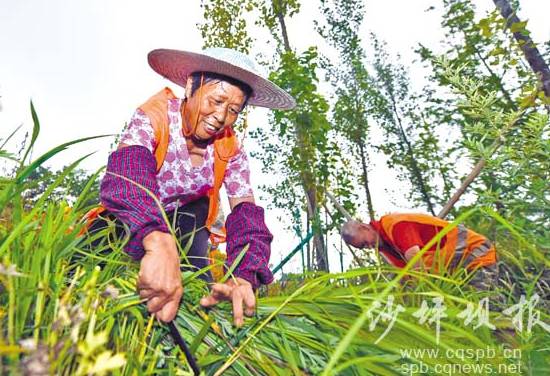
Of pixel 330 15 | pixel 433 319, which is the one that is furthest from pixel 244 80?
pixel 330 15

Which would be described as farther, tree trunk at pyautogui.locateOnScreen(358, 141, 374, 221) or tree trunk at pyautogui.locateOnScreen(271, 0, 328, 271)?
tree trunk at pyautogui.locateOnScreen(358, 141, 374, 221)

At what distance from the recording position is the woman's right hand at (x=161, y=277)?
77cm

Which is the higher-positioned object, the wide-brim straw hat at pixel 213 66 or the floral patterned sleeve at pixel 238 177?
the wide-brim straw hat at pixel 213 66

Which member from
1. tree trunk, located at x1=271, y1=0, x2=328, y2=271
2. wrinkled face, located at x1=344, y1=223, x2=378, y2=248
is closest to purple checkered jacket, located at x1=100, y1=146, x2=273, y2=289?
wrinkled face, located at x1=344, y1=223, x2=378, y2=248

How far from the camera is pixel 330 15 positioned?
12.9 meters

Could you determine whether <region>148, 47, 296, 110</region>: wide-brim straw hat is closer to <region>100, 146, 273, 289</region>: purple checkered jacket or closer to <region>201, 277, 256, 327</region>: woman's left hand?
<region>100, 146, 273, 289</region>: purple checkered jacket

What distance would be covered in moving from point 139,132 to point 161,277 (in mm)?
851

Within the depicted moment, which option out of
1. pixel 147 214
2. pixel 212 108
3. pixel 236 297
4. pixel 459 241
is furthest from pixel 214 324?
pixel 459 241

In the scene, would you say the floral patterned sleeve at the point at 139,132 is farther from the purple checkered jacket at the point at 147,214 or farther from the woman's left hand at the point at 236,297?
the woman's left hand at the point at 236,297

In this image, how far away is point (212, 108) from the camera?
178cm

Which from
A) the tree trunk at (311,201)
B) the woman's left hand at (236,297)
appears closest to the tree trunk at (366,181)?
the tree trunk at (311,201)

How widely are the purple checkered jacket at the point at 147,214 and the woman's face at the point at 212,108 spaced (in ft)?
1.12

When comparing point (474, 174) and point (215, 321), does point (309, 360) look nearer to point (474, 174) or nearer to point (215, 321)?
point (215, 321)

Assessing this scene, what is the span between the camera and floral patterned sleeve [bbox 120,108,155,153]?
152 cm
